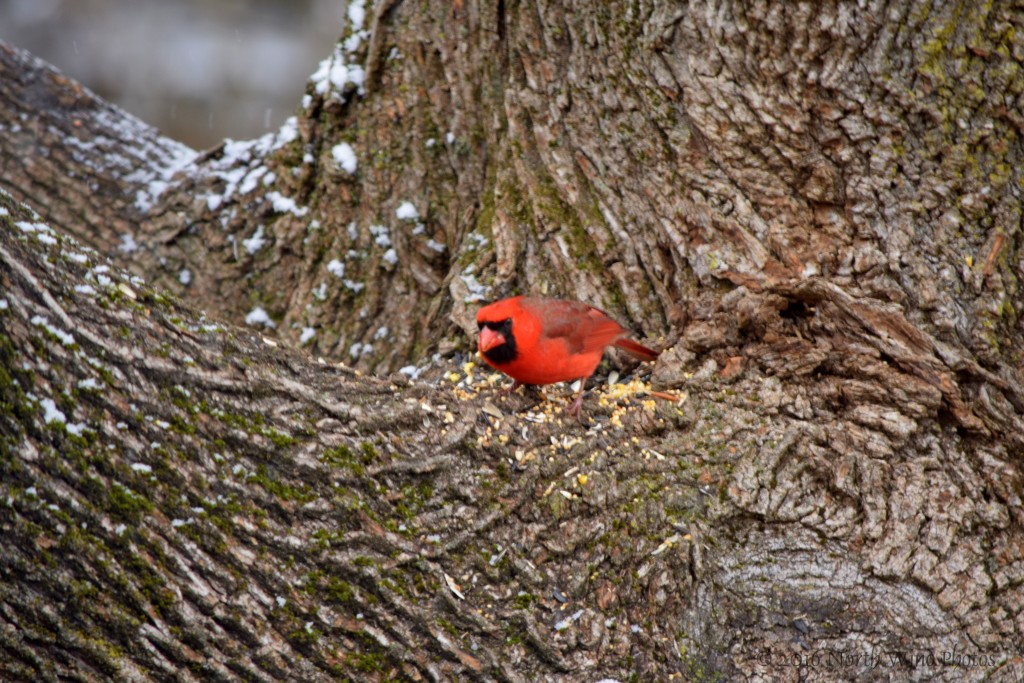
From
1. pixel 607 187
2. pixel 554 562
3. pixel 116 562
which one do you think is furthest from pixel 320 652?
pixel 607 187

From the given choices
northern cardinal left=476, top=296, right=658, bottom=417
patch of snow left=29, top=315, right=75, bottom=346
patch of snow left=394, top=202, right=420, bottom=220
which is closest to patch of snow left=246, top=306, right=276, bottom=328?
patch of snow left=394, top=202, right=420, bottom=220

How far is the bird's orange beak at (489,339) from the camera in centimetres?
336

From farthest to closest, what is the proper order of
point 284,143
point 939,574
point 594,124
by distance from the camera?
→ 1. point 284,143
2. point 594,124
3. point 939,574

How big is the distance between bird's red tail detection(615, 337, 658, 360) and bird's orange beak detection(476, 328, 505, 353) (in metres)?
0.53

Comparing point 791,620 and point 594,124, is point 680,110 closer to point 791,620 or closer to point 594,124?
point 594,124

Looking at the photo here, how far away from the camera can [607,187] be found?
3.88 m

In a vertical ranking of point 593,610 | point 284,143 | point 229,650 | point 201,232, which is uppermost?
point 284,143

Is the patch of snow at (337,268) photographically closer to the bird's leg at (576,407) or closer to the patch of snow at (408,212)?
the patch of snow at (408,212)

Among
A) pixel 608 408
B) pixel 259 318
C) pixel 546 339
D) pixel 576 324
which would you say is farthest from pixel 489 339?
pixel 259 318

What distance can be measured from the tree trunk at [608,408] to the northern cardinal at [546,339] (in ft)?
0.50

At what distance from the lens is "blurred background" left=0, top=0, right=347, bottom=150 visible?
28.5 feet

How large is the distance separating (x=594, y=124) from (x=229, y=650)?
2607 mm

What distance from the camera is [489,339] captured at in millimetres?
3383

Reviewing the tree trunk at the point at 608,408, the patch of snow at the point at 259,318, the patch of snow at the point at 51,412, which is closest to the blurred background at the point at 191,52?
the patch of snow at the point at 259,318
